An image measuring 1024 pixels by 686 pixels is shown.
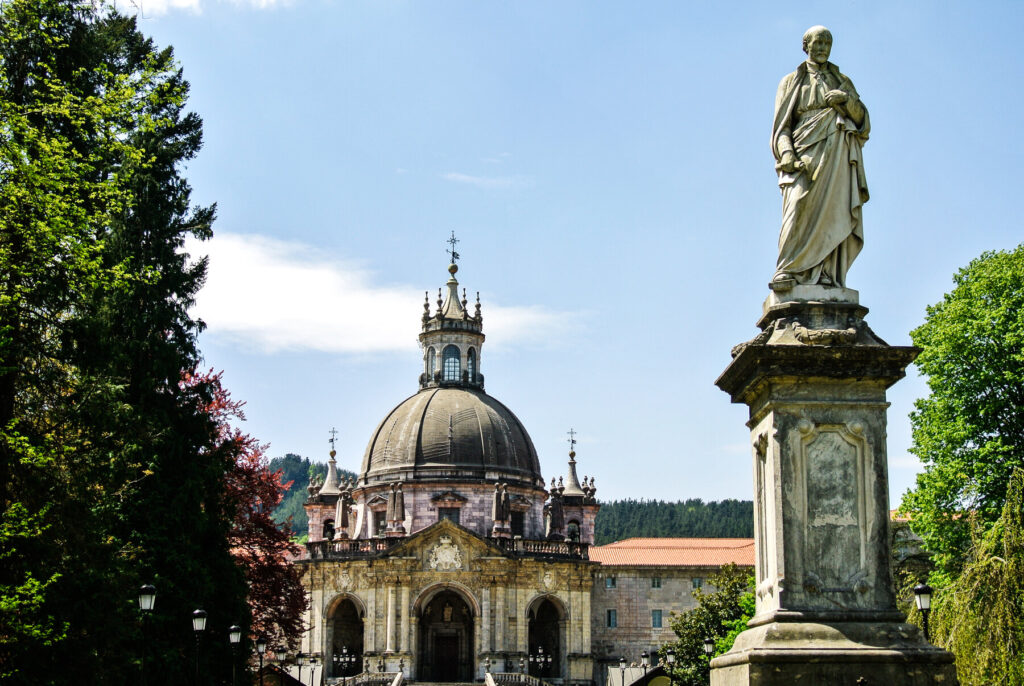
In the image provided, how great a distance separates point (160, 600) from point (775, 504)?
2201cm

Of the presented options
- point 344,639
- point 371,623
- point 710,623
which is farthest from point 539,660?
point 710,623

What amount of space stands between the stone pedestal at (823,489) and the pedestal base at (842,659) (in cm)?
1

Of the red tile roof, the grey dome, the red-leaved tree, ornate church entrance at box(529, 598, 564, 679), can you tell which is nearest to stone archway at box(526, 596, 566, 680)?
ornate church entrance at box(529, 598, 564, 679)

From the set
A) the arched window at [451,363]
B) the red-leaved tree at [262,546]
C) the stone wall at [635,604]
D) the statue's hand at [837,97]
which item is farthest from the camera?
the arched window at [451,363]

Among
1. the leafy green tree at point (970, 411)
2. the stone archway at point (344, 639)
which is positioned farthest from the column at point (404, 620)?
the leafy green tree at point (970, 411)

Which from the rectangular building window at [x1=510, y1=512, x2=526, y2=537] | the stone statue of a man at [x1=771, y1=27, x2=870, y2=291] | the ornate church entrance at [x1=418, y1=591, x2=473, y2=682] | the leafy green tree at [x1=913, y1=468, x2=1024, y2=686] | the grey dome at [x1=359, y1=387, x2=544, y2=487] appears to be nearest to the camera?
the stone statue of a man at [x1=771, y1=27, x2=870, y2=291]

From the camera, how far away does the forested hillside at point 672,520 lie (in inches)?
4948

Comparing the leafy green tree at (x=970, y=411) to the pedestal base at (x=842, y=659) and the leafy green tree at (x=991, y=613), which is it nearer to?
the leafy green tree at (x=991, y=613)

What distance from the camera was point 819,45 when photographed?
9.04 m

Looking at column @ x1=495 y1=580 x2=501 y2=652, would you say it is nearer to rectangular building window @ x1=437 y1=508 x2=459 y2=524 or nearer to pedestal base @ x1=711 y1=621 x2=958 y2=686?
rectangular building window @ x1=437 y1=508 x2=459 y2=524

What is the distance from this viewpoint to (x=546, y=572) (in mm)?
65812

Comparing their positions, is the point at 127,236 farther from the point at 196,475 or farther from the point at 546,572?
the point at 546,572

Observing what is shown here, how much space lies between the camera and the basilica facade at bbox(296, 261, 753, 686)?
64.1 m

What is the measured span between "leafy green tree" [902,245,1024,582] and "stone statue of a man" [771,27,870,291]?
20987mm
